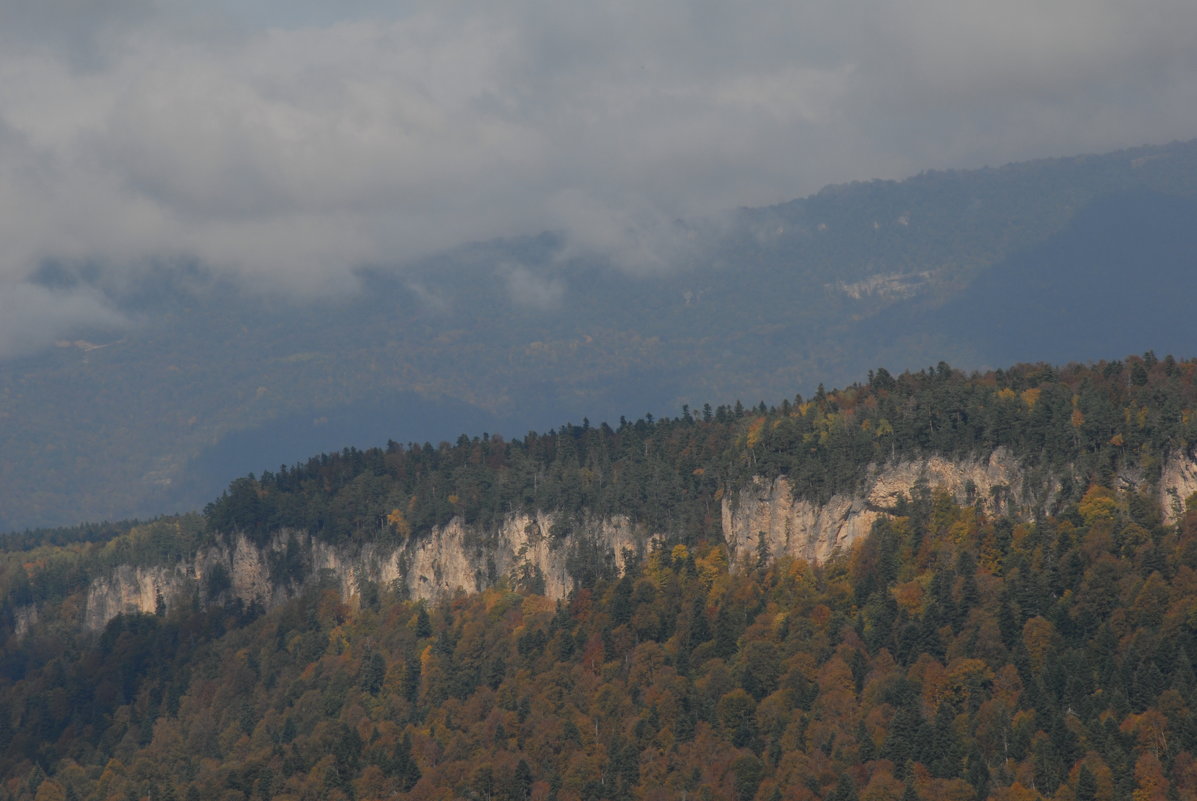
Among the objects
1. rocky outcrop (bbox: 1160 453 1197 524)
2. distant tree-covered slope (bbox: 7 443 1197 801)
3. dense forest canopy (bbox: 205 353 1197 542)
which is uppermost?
dense forest canopy (bbox: 205 353 1197 542)

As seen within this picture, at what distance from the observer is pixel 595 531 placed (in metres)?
197

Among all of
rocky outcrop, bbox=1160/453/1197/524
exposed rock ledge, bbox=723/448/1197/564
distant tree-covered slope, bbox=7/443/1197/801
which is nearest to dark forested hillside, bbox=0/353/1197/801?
distant tree-covered slope, bbox=7/443/1197/801

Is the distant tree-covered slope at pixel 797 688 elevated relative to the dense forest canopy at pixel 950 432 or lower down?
lower down

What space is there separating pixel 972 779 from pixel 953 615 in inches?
948

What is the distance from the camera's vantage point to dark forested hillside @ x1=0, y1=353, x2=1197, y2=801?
13525 cm

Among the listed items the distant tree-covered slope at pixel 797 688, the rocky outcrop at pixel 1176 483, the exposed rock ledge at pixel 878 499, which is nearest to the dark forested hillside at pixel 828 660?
the distant tree-covered slope at pixel 797 688

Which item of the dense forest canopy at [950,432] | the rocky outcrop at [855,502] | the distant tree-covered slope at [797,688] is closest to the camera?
the distant tree-covered slope at [797,688]

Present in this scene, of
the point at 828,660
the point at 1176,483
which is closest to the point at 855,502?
the point at 828,660

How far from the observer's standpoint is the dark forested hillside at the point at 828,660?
135 meters

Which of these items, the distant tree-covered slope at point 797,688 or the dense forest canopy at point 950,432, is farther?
the dense forest canopy at point 950,432

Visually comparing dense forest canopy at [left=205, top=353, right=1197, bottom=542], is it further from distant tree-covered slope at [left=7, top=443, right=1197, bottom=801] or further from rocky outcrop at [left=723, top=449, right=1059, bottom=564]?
distant tree-covered slope at [left=7, top=443, right=1197, bottom=801]

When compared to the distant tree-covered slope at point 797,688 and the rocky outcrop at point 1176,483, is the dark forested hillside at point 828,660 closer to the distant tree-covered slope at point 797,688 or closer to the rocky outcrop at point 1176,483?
the distant tree-covered slope at point 797,688

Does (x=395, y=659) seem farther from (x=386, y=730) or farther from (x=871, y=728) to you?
(x=871, y=728)

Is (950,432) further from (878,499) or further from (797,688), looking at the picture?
(797,688)
